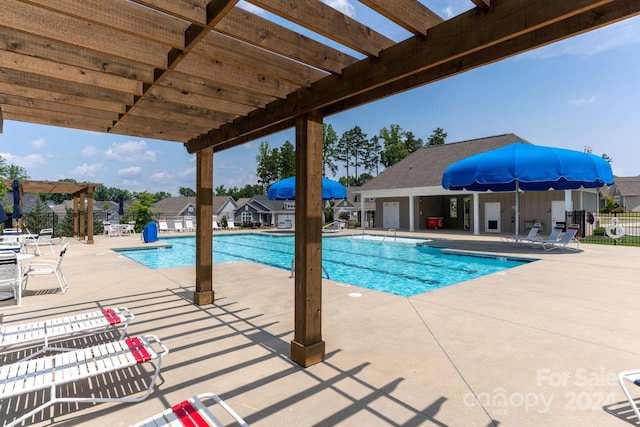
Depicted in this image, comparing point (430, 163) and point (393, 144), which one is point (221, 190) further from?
point (430, 163)

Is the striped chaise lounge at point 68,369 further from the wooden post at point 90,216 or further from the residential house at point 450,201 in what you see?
the residential house at point 450,201

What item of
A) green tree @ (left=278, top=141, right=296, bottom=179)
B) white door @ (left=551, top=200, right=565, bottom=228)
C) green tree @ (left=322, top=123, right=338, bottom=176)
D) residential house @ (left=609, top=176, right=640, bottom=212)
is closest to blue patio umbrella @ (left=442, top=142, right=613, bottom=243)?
white door @ (left=551, top=200, right=565, bottom=228)

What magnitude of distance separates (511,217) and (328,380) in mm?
20225

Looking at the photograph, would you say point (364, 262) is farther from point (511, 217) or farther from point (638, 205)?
point (638, 205)

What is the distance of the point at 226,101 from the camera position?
12.5 feet

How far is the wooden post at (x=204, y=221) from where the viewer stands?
18.1 feet

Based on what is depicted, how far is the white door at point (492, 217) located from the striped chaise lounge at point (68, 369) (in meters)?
21.3

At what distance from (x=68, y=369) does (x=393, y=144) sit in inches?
2546

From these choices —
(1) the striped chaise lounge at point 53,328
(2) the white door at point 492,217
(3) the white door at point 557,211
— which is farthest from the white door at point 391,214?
(1) the striped chaise lounge at point 53,328

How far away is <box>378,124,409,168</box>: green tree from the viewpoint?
62844 millimetres

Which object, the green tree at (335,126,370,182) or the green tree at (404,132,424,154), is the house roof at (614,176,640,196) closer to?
the green tree at (404,132,424,154)

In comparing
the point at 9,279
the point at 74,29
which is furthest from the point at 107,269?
the point at 74,29

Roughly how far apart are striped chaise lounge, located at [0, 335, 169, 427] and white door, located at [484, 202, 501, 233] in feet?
69.8

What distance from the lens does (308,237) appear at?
3441mm
